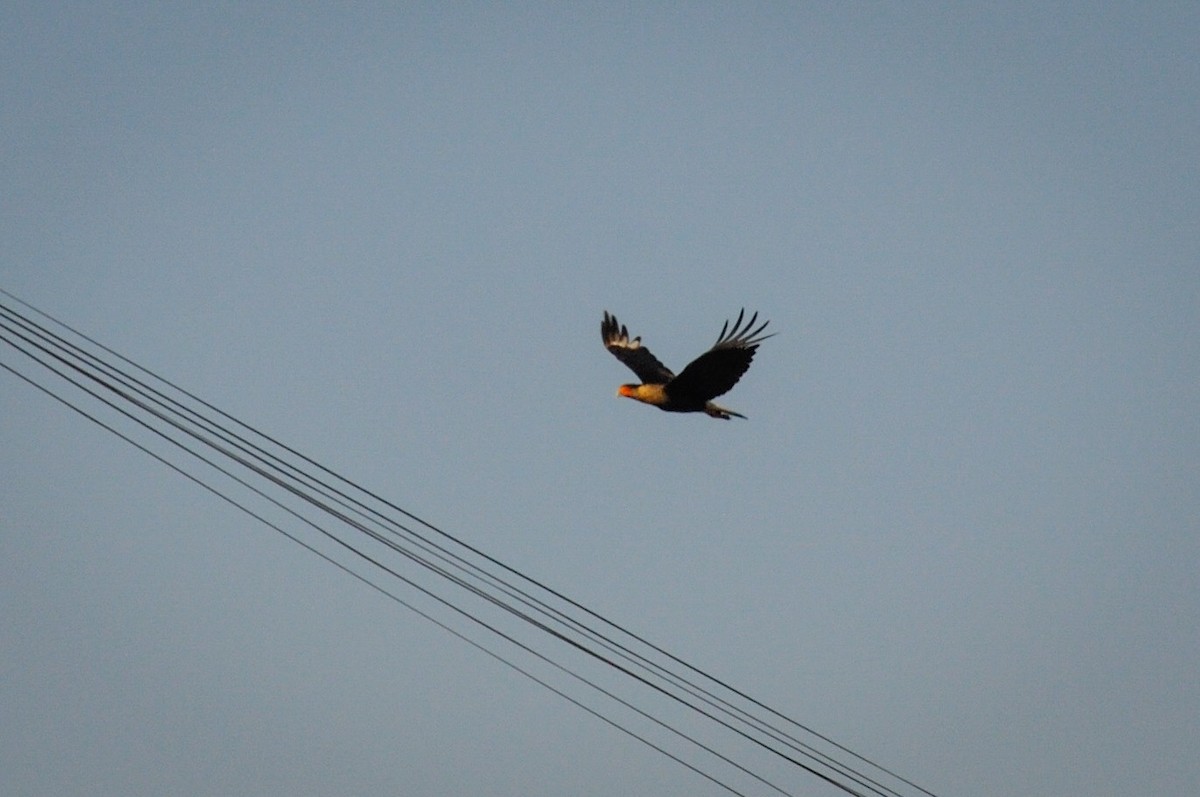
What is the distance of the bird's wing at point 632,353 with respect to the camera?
2465 centimetres

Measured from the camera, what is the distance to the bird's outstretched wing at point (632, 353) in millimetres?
24656

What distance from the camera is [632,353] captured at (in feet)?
85.7

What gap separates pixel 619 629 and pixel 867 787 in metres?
2.95

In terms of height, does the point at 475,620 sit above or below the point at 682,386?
below

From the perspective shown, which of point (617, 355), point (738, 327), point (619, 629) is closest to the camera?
point (619, 629)

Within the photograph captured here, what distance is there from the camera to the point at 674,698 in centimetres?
1442

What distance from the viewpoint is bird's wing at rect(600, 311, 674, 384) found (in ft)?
80.9

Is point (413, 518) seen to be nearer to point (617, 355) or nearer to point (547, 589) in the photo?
point (547, 589)

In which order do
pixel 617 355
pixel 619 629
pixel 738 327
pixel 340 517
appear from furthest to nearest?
pixel 617 355 → pixel 738 327 → pixel 340 517 → pixel 619 629

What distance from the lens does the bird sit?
21891 millimetres

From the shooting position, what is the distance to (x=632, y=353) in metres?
26.1

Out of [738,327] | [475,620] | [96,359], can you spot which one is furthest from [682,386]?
[96,359]

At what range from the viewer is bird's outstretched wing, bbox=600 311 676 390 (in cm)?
2466

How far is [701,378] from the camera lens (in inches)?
883
